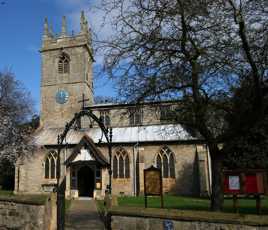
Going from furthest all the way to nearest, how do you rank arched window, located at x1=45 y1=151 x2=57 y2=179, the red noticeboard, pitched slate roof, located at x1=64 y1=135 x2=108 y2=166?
arched window, located at x1=45 y1=151 x2=57 y2=179 < pitched slate roof, located at x1=64 y1=135 x2=108 y2=166 < the red noticeboard

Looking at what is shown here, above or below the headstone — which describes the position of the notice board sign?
above

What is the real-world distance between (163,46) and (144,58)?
0.78m

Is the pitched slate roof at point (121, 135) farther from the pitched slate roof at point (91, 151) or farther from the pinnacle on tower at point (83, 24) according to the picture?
the pinnacle on tower at point (83, 24)

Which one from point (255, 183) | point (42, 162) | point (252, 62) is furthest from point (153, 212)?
point (42, 162)

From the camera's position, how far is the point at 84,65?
4141cm

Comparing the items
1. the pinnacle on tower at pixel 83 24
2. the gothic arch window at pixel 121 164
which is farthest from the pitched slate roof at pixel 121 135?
the pinnacle on tower at pixel 83 24

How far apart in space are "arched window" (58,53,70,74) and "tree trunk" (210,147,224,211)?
3237 cm

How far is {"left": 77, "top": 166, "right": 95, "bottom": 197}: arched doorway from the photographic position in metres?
31.4

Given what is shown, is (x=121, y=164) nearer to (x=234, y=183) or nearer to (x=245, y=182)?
(x=234, y=183)

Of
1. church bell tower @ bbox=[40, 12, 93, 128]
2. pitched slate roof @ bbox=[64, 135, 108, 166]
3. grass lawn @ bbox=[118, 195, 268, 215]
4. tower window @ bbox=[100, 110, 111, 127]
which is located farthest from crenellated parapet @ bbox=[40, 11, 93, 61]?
grass lawn @ bbox=[118, 195, 268, 215]

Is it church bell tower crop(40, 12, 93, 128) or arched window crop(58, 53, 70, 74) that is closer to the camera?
church bell tower crop(40, 12, 93, 128)

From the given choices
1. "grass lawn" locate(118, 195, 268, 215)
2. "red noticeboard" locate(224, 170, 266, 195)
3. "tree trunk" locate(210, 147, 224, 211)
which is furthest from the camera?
"grass lawn" locate(118, 195, 268, 215)

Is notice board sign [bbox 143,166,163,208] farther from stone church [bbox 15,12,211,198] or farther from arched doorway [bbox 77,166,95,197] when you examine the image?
arched doorway [bbox 77,166,95,197]

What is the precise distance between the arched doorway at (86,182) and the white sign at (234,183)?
22.9 meters
